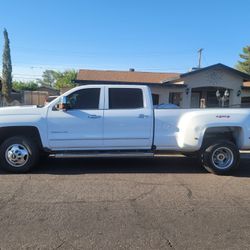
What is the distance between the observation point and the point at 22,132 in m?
7.56

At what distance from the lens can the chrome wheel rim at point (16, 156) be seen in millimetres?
7277

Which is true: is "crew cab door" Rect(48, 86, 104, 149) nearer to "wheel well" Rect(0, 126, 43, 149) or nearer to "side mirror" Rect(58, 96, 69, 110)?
"side mirror" Rect(58, 96, 69, 110)

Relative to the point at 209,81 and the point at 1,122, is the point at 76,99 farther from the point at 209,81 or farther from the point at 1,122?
the point at 209,81

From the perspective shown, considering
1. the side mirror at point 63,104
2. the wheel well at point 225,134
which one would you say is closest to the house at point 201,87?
the wheel well at point 225,134

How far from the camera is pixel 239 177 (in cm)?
743

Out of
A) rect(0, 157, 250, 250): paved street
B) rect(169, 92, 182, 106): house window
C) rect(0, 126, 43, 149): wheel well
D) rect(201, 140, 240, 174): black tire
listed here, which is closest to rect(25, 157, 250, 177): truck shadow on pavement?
rect(0, 157, 250, 250): paved street

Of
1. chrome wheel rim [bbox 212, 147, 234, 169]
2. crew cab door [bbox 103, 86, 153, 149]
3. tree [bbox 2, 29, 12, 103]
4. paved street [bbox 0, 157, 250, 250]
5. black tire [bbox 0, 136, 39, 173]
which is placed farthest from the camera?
tree [bbox 2, 29, 12, 103]

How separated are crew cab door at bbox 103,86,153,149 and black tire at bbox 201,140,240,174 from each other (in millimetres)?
1373

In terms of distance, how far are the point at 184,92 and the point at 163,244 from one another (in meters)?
21.7

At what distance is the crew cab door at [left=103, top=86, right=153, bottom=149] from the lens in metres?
7.53

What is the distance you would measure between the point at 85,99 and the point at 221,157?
3.49 meters

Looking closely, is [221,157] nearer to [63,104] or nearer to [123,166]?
[123,166]

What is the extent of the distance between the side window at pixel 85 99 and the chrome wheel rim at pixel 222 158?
9.89ft

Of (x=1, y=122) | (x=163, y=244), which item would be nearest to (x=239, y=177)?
(x=163, y=244)
